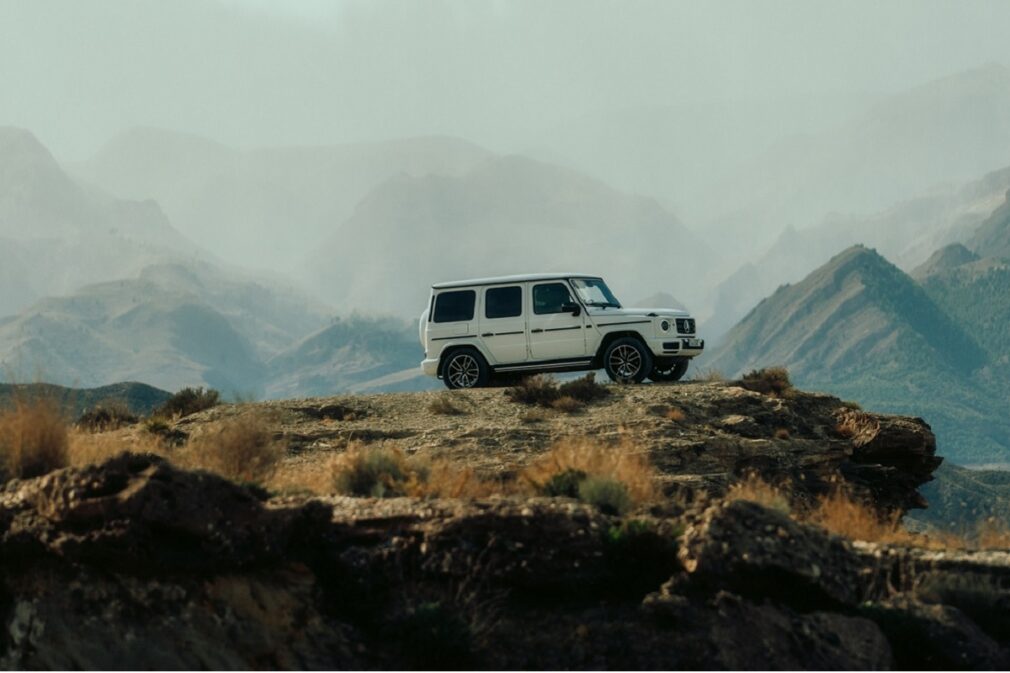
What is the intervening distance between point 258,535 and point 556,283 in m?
14.9

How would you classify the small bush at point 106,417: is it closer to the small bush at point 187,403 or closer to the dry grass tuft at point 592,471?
the small bush at point 187,403

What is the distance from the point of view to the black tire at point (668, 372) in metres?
30.6

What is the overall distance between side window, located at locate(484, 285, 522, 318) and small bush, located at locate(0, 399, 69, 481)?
1320 centimetres

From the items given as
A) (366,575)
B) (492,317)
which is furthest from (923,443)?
(366,575)

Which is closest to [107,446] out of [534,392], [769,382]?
[534,392]

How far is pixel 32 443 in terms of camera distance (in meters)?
17.5

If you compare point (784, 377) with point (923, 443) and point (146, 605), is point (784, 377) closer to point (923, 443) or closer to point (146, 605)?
point (923, 443)

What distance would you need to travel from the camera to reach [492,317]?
97.7 feet

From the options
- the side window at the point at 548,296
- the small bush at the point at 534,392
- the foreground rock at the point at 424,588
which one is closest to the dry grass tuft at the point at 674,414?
the small bush at the point at 534,392

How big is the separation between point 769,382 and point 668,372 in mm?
2450

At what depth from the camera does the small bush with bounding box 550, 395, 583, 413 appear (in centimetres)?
2873

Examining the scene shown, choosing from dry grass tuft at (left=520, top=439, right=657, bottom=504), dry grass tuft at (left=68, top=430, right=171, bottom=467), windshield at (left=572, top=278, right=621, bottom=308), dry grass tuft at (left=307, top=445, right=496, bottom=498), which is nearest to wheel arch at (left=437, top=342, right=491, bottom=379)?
windshield at (left=572, top=278, right=621, bottom=308)

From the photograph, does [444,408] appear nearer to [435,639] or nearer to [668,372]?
[668,372]

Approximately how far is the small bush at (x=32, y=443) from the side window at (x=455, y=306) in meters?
13.1
